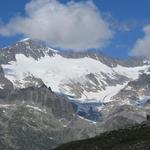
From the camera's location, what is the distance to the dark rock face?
8469cm

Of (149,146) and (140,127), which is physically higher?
(140,127)

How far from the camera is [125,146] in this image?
86.2 m

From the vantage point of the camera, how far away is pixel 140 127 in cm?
10700

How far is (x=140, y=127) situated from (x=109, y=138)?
8310mm

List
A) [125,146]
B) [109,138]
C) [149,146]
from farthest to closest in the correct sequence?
[109,138], [125,146], [149,146]

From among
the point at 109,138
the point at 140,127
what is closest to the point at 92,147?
the point at 109,138

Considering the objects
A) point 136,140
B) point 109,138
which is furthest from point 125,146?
point 109,138

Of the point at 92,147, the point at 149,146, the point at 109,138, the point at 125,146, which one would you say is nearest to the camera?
the point at 149,146

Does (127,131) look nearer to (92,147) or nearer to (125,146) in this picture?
(92,147)

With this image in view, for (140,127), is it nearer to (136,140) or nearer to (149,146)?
(136,140)

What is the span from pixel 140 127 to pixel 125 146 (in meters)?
21.3

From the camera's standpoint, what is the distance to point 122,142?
93.2 meters

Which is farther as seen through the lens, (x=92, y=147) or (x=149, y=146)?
(x=92, y=147)

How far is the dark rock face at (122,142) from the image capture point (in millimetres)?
84688
